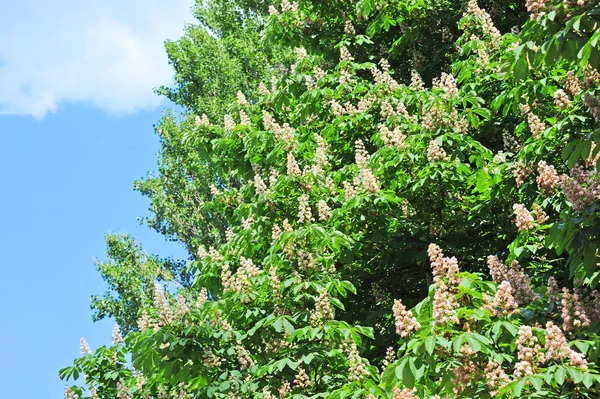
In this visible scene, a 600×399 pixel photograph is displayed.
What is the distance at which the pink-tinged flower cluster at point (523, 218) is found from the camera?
600 cm

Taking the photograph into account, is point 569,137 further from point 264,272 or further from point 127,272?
point 127,272

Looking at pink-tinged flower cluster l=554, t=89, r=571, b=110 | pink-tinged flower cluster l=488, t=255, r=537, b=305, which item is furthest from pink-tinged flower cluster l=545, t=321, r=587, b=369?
pink-tinged flower cluster l=554, t=89, r=571, b=110

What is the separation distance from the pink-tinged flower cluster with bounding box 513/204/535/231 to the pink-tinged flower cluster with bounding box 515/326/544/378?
1538 millimetres

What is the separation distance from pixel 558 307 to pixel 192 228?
1798cm

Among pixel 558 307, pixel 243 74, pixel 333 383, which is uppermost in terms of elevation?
pixel 243 74

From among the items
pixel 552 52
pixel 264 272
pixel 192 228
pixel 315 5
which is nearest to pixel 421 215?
pixel 264 272

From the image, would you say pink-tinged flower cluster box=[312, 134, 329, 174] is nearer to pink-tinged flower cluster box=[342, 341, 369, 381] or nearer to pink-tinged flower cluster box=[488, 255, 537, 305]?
pink-tinged flower cluster box=[342, 341, 369, 381]

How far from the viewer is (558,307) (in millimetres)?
5188

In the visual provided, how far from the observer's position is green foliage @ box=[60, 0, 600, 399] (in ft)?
16.1

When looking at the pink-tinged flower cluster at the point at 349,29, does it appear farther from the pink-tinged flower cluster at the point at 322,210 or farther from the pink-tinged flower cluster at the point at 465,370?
the pink-tinged flower cluster at the point at 465,370

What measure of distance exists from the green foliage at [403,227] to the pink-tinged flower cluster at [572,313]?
2 centimetres

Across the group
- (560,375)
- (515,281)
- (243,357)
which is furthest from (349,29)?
(560,375)

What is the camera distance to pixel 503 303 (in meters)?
5.08

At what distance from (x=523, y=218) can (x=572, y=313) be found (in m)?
1.14
